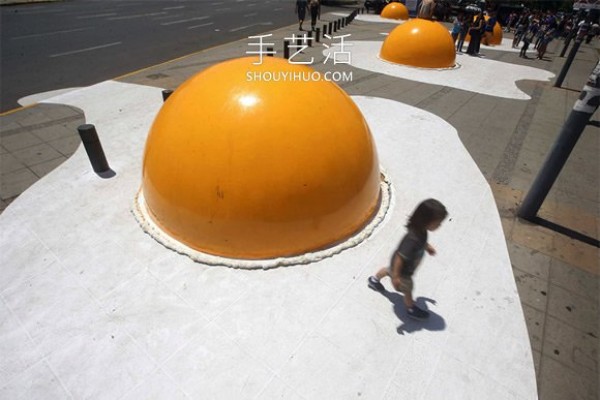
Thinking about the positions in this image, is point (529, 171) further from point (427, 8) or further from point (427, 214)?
point (427, 8)

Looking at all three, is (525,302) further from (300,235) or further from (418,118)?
(418,118)

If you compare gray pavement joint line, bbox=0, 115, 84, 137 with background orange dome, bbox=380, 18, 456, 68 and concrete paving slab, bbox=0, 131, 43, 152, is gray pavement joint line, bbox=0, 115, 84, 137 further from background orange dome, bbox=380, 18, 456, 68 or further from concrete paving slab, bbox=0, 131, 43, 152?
background orange dome, bbox=380, 18, 456, 68

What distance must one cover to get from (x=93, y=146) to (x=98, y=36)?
14.9 meters

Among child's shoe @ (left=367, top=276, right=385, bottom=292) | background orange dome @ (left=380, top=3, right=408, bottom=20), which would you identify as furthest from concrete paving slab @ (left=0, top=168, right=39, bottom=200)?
background orange dome @ (left=380, top=3, right=408, bottom=20)

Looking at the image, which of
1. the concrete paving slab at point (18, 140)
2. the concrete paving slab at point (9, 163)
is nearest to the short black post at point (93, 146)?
the concrete paving slab at point (9, 163)

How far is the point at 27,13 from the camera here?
22078mm

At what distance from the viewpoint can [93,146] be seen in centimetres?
580

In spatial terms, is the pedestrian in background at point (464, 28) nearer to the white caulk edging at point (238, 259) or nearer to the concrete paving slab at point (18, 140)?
the white caulk edging at point (238, 259)

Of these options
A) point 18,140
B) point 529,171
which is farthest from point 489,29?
point 18,140

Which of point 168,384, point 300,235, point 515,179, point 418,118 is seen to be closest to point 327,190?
point 300,235

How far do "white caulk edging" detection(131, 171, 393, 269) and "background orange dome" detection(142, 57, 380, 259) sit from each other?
90 mm

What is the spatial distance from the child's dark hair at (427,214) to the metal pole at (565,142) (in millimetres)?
2915

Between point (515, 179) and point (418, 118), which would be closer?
point (515, 179)

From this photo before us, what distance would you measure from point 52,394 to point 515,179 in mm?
7817
